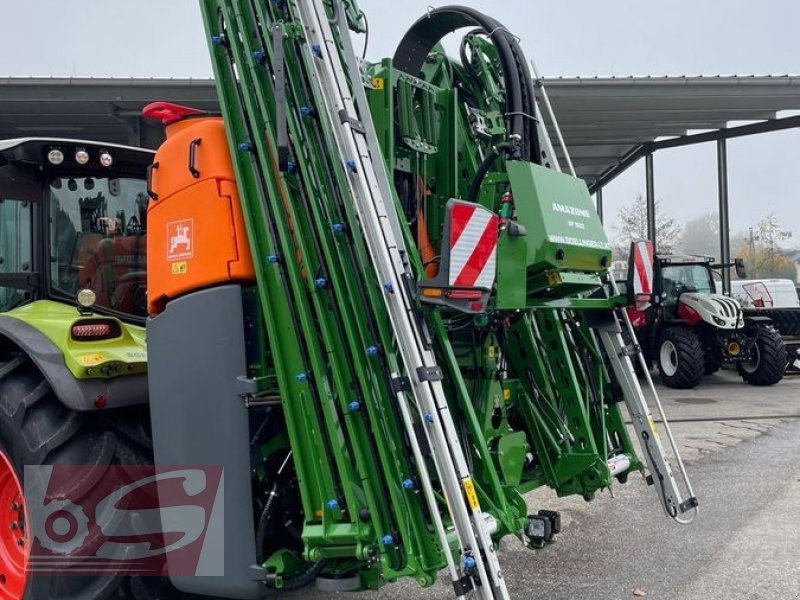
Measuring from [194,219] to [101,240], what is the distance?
0.98 m

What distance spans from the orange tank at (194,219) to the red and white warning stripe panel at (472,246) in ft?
2.65

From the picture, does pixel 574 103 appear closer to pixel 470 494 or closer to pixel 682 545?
pixel 682 545

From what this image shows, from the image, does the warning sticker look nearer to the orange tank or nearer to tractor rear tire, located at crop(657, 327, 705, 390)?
the orange tank

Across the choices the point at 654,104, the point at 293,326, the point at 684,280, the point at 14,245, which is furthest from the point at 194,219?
the point at 654,104

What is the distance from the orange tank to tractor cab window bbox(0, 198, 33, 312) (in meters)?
0.76

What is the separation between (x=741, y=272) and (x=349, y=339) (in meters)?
12.8

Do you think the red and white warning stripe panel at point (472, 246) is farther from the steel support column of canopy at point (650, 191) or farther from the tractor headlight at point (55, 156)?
the steel support column of canopy at point (650, 191)

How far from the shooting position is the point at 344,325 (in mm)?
2715

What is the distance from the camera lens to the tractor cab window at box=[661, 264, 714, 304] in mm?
13594

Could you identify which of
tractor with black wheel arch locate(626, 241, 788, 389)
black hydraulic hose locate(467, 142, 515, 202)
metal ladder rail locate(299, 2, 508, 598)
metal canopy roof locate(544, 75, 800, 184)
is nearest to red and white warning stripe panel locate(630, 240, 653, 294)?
black hydraulic hose locate(467, 142, 515, 202)

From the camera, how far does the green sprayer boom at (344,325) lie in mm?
2578

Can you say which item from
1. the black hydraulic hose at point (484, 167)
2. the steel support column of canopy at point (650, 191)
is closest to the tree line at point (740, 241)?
the steel support column of canopy at point (650, 191)

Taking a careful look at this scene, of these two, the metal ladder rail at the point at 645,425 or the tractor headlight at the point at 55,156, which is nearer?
the tractor headlight at the point at 55,156

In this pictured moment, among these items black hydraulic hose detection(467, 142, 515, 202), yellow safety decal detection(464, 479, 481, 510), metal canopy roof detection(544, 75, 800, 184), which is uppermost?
metal canopy roof detection(544, 75, 800, 184)
